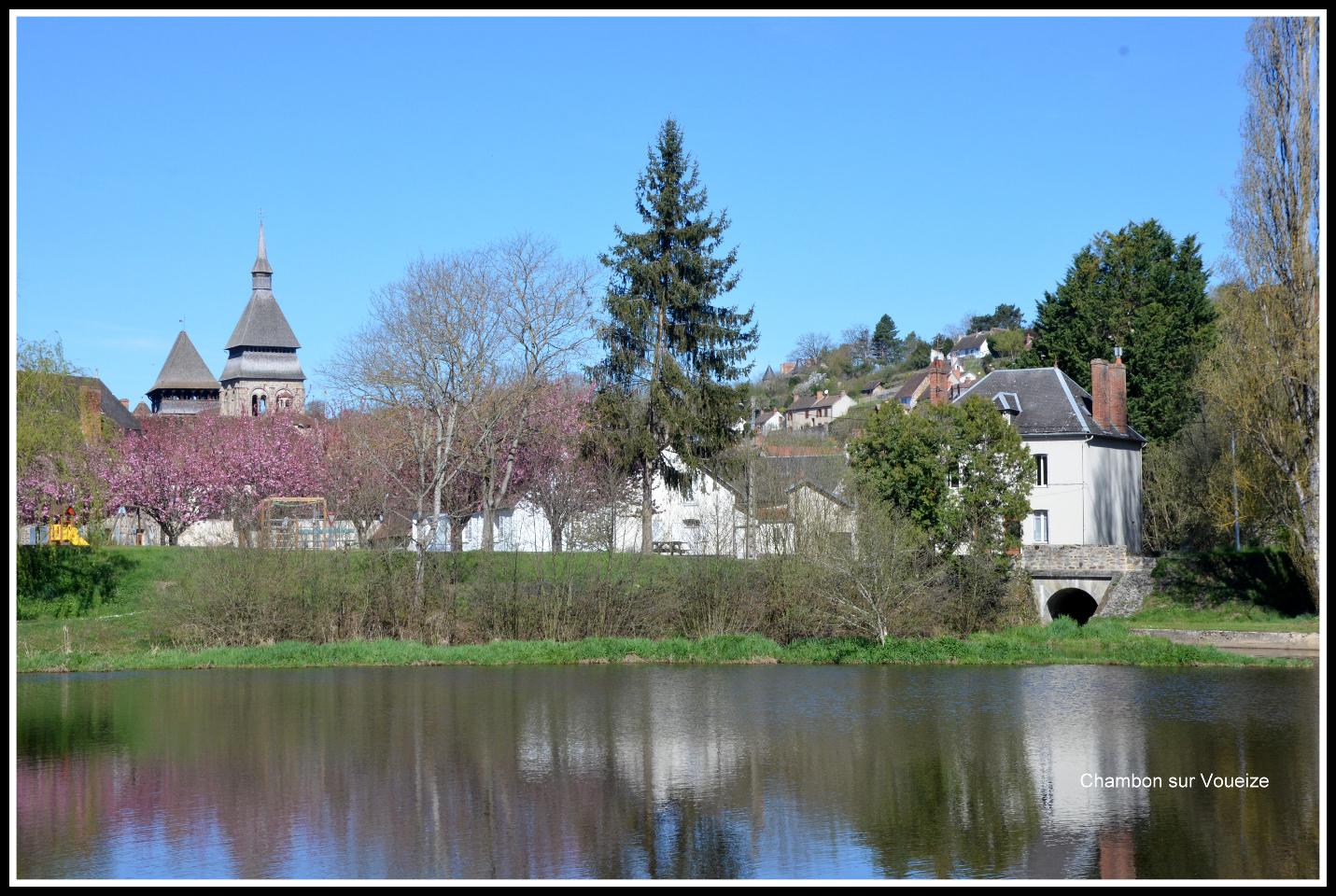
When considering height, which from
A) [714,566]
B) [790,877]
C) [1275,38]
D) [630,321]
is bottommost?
[790,877]

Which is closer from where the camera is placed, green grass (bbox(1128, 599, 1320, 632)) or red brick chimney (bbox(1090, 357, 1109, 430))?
green grass (bbox(1128, 599, 1320, 632))

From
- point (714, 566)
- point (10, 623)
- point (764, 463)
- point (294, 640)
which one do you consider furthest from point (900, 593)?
point (10, 623)

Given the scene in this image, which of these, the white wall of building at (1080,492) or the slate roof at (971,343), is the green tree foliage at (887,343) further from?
the white wall of building at (1080,492)

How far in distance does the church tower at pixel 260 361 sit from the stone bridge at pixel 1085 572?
7557 cm

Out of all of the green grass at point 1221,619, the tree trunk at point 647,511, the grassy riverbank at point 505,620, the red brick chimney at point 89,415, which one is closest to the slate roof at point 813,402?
the tree trunk at point 647,511

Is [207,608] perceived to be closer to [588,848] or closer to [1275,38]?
[588,848]

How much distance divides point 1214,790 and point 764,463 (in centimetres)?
2591

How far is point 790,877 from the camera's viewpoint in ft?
42.0

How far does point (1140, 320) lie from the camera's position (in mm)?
53031

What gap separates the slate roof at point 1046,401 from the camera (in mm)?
45406

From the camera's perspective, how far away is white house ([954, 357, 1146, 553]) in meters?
44.9

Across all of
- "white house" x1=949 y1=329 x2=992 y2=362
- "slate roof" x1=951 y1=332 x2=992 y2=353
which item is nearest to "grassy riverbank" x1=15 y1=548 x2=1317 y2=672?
"white house" x1=949 y1=329 x2=992 y2=362

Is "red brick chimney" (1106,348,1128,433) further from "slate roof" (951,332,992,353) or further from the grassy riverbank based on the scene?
"slate roof" (951,332,992,353)

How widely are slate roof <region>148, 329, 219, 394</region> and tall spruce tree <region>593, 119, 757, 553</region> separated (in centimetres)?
7521
